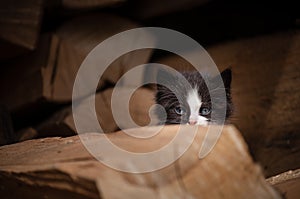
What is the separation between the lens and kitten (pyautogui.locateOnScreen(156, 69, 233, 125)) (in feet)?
6.51

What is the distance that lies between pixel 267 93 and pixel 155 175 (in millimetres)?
1688

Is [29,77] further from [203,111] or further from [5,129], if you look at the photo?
[203,111]

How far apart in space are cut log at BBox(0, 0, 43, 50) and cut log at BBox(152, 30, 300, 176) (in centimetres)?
83

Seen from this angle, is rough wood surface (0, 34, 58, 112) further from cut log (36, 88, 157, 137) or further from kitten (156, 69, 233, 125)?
kitten (156, 69, 233, 125)

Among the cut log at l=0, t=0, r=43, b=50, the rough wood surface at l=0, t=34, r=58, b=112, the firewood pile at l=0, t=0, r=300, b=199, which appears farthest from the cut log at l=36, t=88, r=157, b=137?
the cut log at l=0, t=0, r=43, b=50

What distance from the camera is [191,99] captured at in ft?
6.61

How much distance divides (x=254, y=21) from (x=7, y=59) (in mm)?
1367

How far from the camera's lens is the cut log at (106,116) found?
230cm

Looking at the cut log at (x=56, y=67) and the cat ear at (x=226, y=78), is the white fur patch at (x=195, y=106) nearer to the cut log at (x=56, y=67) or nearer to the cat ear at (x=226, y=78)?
the cat ear at (x=226, y=78)

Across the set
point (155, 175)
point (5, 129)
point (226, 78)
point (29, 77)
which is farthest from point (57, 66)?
point (155, 175)

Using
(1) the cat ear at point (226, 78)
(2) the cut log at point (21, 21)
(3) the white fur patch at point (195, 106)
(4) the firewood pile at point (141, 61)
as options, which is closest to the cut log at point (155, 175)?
(4) the firewood pile at point (141, 61)

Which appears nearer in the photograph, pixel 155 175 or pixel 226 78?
pixel 155 175

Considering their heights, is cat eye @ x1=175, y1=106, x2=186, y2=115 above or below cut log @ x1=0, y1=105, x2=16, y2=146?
above

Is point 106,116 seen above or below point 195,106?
below
